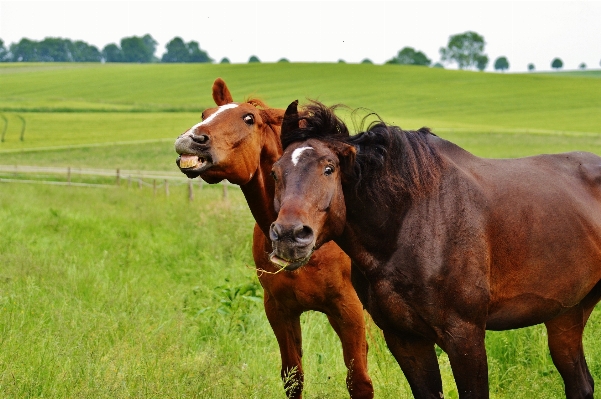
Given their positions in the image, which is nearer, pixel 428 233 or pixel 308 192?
pixel 308 192

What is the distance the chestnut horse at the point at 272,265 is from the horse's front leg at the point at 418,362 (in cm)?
87

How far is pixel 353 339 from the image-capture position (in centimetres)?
541

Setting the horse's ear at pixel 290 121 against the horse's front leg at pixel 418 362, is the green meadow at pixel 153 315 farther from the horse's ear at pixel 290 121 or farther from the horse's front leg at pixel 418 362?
the horse's front leg at pixel 418 362

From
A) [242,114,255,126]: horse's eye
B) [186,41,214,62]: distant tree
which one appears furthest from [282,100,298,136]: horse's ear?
[186,41,214,62]: distant tree

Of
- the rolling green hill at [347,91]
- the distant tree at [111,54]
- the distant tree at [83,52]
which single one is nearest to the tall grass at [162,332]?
the rolling green hill at [347,91]

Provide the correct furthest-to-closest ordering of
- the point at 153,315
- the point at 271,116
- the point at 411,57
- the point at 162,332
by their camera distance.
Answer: the point at 411,57, the point at 153,315, the point at 162,332, the point at 271,116

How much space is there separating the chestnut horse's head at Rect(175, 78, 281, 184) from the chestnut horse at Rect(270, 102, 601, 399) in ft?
1.87

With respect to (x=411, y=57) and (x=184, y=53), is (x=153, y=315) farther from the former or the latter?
(x=411, y=57)

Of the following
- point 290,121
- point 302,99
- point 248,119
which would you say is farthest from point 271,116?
point 302,99

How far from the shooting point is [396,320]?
13.9 feet

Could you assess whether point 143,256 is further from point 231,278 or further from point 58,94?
point 58,94

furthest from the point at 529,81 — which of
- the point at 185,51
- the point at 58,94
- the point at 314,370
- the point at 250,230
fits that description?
the point at 314,370

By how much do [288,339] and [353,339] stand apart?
1.69 feet

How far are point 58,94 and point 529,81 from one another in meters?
38.6
